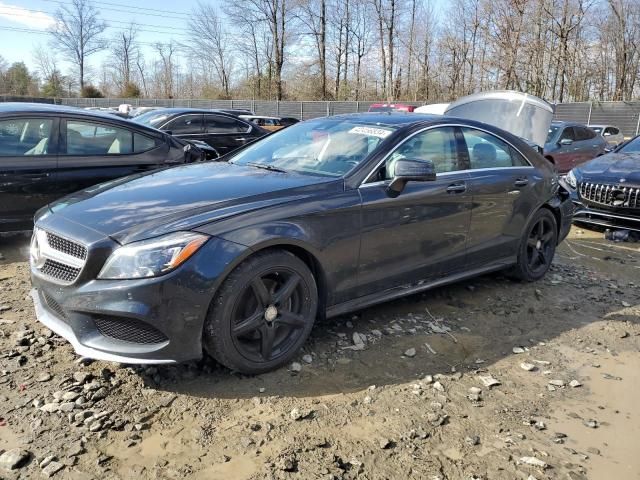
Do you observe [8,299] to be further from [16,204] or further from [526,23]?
[526,23]

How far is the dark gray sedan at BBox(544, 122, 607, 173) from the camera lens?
38.3 feet

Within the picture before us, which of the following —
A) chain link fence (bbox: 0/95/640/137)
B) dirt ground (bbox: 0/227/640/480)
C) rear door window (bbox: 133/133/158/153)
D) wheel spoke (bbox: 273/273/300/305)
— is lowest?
dirt ground (bbox: 0/227/640/480)

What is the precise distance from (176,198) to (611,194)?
245 inches

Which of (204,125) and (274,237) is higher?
(204,125)

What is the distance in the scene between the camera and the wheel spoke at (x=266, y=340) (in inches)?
128

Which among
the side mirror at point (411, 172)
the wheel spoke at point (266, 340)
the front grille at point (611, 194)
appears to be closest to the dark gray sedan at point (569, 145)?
the front grille at point (611, 194)

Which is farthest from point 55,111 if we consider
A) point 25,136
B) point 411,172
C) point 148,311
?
point 411,172

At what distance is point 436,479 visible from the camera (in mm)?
2496

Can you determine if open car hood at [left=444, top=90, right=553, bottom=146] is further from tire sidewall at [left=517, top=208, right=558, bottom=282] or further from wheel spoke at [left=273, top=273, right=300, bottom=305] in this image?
wheel spoke at [left=273, top=273, right=300, bottom=305]

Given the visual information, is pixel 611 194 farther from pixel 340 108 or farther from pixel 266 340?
pixel 340 108

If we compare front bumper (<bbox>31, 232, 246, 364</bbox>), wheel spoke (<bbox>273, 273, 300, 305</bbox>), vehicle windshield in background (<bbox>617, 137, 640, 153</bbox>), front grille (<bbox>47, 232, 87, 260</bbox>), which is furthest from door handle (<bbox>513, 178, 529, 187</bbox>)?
vehicle windshield in background (<bbox>617, 137, 640, 153</bbox>)

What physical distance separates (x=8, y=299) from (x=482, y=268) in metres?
3.98

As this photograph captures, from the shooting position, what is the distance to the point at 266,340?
327cm

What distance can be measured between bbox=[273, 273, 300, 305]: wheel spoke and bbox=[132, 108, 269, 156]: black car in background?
7.56m
